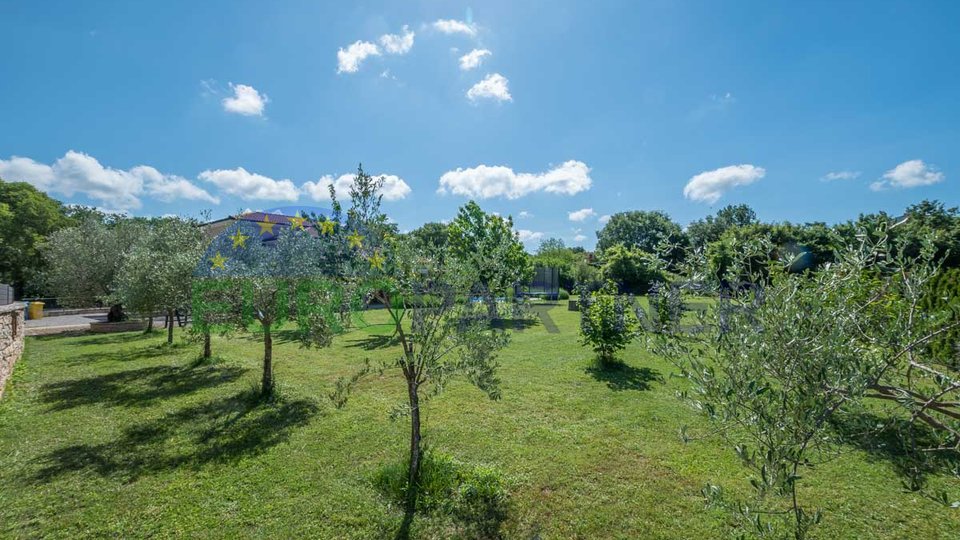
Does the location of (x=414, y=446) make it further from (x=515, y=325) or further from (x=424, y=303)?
(x=515, y=325)

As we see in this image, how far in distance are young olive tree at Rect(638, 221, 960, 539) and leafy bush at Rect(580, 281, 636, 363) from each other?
720cm

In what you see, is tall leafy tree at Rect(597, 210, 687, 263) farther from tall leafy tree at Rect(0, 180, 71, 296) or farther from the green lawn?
tall leafy tree at Rect(0, 180, 71, 296)

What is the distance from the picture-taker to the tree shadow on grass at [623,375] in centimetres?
908

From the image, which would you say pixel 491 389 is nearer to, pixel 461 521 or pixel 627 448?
pixel 461 521

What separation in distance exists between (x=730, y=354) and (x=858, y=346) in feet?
2.86

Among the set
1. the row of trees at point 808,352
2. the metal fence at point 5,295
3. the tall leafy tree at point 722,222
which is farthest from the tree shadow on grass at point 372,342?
the tall leafy tree at point 722,222

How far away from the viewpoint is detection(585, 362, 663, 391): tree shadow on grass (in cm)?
908

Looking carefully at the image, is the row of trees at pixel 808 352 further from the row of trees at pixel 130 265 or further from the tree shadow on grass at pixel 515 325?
the tree shadow on grass at pixel 515 325

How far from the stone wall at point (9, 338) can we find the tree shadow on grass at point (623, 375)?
13719mm

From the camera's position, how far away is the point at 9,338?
1055 cm

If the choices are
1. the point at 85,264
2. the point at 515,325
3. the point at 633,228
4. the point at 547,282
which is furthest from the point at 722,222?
the point at 85,264

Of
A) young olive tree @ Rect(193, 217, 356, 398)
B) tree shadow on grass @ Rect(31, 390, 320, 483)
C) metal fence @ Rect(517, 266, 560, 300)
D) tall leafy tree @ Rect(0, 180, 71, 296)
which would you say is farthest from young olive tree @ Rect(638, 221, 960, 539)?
tall leafy tree @ Rect(0, 180, 71, 296)

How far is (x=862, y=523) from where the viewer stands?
4.34m

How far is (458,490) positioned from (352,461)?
6.20 feet
